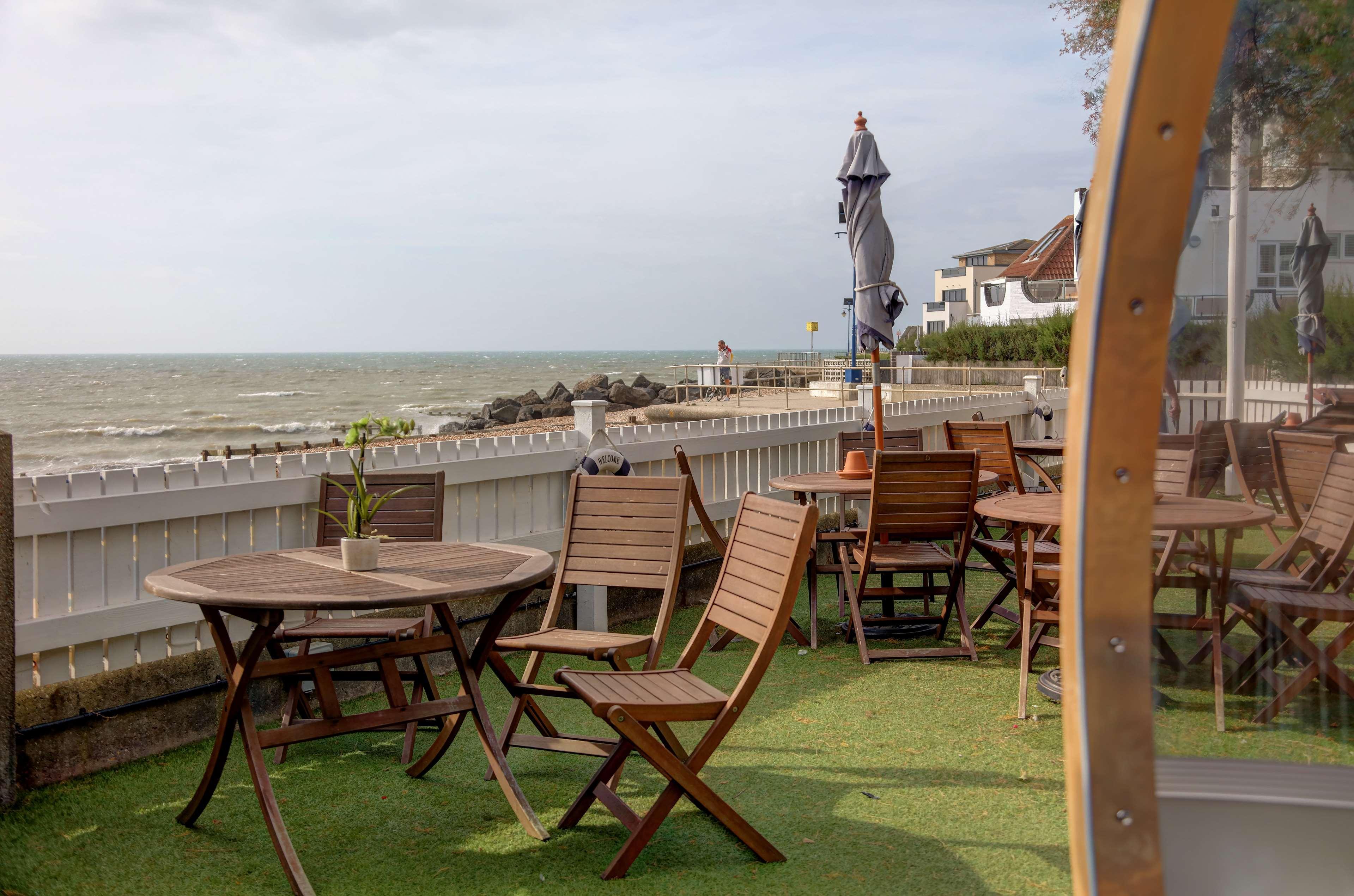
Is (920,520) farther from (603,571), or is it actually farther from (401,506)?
(401,506)

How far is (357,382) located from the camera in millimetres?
71938

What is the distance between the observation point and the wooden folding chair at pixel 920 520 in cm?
536

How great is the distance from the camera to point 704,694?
3195mm

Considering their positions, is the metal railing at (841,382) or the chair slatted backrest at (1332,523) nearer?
the chair slatted backrest at (1332,523)

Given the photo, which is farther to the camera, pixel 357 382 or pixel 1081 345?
pixel 357 382

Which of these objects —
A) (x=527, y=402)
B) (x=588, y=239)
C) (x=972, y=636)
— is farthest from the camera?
(x=588, y=239)

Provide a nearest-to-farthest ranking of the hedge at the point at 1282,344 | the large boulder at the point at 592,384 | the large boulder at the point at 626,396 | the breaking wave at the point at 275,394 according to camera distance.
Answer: the hedge at the point at 1282,344
the large boulder at the point at 626,396
the large boulder at the point at 592,384
the breaking wave at the point at 275,394

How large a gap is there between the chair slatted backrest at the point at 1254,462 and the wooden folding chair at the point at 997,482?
4.34m

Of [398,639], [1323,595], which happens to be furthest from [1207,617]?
[398,639]

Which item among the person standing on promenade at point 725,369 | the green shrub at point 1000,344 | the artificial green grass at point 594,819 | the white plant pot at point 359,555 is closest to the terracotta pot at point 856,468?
the artificial green grass at point 594,819

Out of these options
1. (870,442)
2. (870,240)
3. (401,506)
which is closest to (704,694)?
(401,506)

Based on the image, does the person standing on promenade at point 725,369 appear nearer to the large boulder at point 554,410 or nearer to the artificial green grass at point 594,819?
the large boulder at point 554,410

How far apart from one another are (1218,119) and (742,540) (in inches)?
101

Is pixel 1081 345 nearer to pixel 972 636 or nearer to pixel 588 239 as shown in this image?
pixel 972 636
